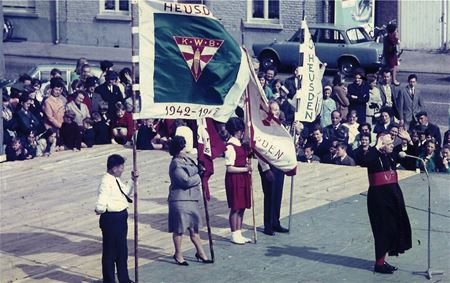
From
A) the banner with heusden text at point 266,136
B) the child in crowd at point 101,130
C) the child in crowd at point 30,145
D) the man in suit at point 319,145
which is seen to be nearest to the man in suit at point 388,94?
the man in suit at point 319,145

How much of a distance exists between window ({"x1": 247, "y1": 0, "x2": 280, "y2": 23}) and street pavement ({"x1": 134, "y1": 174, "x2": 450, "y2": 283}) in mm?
22855

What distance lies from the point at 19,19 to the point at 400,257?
32.9m

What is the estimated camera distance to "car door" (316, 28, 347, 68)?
1385 inches

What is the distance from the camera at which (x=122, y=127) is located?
2383 centimetres

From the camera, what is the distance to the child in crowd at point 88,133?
23.6 metres

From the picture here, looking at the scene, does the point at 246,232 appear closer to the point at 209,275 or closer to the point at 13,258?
the point at 209,275

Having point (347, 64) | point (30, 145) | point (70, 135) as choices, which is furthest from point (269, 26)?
point (30, 145)

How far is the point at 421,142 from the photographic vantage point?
21.1 metres

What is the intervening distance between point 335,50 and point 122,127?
498 inches

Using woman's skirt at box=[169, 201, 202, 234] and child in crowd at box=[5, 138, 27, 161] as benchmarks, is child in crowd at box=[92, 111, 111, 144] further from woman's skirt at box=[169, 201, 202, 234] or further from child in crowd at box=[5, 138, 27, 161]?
woman's skirt at box=[169, 201, 202, 234]

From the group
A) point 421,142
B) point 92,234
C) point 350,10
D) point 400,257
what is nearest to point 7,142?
point 92,234

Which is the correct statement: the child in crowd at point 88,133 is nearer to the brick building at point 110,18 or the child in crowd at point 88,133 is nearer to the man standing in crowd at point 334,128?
the man standing in crowd at point 334,128

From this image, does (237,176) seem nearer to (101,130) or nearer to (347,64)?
(101,130)

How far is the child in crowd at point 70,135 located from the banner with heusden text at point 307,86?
6.33m
